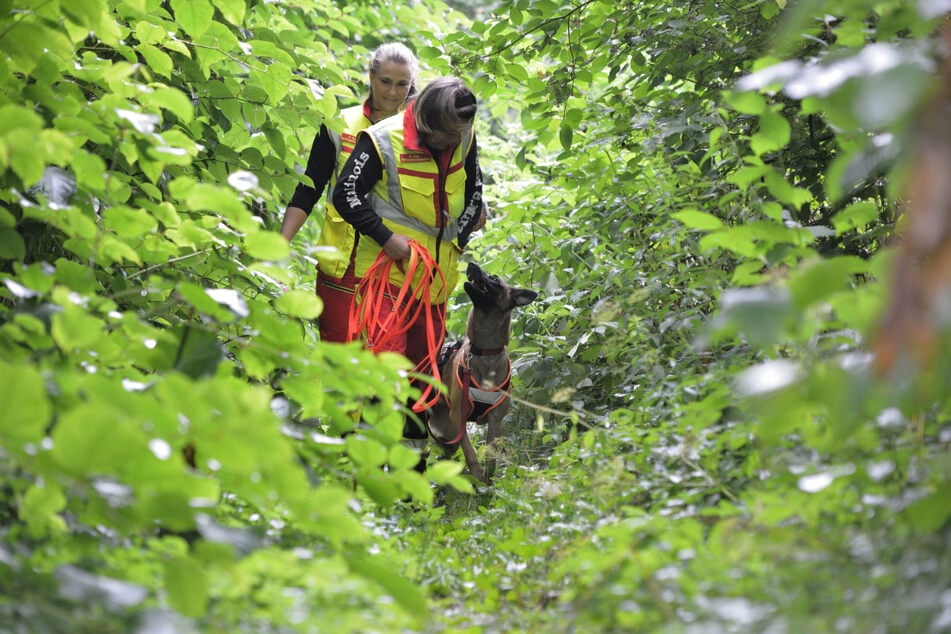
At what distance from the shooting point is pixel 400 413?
9.19 ft

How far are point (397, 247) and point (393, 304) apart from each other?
33 cm

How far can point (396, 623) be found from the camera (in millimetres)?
1851

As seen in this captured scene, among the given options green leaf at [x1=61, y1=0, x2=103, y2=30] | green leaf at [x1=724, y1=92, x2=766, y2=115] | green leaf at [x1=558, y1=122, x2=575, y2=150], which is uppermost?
green leaf at [x1=558, y1=122, x2=575, y2=150]

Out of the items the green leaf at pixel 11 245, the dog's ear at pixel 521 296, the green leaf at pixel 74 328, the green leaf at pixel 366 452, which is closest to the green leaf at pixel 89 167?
the green leaf at pixel 11 245

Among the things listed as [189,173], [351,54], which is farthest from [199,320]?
[351,54]

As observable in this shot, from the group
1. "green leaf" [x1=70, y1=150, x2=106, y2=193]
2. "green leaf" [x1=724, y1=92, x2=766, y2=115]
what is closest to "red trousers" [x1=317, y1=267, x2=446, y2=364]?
"green leaf" [x1=70, y1=150, x2=106, y2=193]

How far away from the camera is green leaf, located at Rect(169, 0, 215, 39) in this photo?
3418 mm

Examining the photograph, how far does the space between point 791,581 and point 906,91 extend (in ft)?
2.97

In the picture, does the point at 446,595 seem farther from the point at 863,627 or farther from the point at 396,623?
the point at 863,627

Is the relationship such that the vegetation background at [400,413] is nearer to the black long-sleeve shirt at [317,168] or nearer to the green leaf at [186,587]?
the green leaf at [186,587]

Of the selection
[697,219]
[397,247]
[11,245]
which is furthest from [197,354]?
[397,247]

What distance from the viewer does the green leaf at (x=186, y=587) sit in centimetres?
148

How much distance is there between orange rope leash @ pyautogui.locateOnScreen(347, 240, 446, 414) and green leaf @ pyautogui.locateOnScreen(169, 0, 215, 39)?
143 cm

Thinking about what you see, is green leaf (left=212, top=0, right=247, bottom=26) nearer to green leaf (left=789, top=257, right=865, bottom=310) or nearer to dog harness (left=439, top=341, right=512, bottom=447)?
dog harness (left=439, top=341, right=512, bottom=447)
